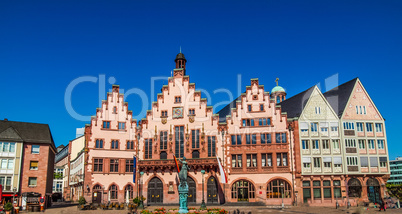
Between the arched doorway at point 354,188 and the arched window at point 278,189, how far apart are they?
29.5 feet

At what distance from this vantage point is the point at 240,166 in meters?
56.2

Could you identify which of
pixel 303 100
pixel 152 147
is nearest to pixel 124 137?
pixel 152 147

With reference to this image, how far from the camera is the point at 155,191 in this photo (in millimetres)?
57562

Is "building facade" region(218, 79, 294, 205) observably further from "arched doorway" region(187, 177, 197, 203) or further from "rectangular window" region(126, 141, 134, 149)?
"rectangular window" region(126, 141, 134, 149)

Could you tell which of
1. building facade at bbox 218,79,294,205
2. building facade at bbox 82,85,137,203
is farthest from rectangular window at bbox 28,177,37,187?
building facade at bbox 218,79,294,205

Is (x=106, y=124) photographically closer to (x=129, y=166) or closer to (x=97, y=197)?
(x=129, y=166)

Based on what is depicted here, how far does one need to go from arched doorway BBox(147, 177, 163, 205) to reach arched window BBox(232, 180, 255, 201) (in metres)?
11.4

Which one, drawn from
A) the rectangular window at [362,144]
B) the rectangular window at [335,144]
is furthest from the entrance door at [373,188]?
the rectangular window at [335,144]

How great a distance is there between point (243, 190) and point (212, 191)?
184 inches

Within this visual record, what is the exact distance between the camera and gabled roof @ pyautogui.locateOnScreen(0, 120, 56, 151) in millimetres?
56219

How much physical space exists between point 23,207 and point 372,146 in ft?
173

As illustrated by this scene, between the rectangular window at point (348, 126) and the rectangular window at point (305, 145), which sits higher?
the rectangular window at point (348, 126)

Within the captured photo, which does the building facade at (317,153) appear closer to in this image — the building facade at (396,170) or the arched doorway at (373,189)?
the arched doorway at (373,189)

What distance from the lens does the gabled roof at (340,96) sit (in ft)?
190
